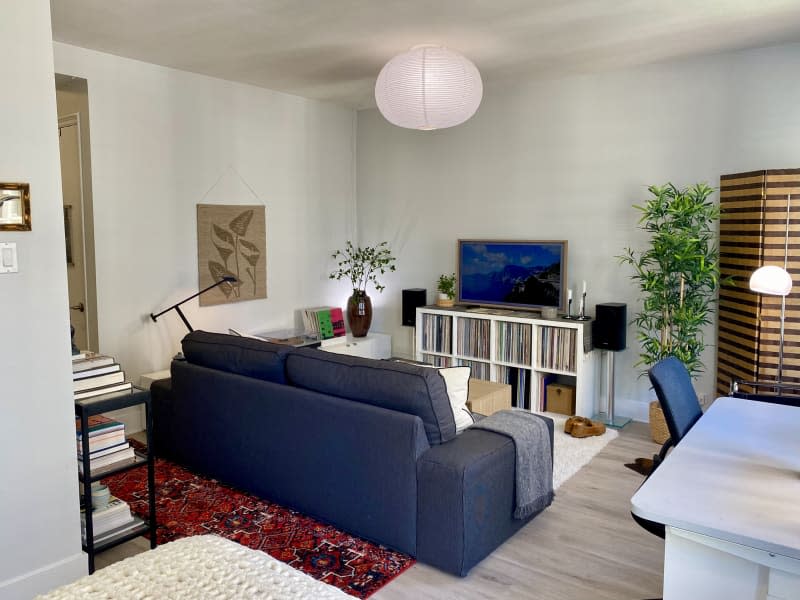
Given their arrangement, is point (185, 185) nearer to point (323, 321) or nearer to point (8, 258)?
point (323, 321)

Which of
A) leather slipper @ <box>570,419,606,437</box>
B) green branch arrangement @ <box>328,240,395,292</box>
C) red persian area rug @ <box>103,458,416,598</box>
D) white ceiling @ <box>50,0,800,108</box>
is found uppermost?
white ceiling @ <box>50,0,800,108</box>

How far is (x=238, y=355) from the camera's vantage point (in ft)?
11.3

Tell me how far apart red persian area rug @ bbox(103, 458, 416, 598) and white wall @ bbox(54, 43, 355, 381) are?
4.51 feet

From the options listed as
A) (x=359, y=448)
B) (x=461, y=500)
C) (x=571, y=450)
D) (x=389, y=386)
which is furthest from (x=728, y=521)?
(x=571, y=450)

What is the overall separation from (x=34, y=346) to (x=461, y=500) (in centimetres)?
175

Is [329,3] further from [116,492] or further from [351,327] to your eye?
[351,327]

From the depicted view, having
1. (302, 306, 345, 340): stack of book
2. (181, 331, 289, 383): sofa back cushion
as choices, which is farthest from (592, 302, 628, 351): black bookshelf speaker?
(181, 331, 289, 383): sofa back cushion

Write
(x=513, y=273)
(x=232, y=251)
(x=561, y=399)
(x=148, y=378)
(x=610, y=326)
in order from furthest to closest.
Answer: (x=513, y=273) → (x=232, y=251) → (x=561, y=399) → (x=610, y=326) → (x=148, y=378)

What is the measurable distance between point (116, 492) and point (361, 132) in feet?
13.6

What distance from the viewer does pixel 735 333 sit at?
4.24 m

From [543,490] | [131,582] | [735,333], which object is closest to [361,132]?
[735,333]

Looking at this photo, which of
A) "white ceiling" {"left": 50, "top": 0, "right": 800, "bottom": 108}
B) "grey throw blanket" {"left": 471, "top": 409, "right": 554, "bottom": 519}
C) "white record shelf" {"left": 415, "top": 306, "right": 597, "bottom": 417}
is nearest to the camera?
"grey throw blanket" {"left": 471, "top": 409, "right": 554, "bottom": 519}

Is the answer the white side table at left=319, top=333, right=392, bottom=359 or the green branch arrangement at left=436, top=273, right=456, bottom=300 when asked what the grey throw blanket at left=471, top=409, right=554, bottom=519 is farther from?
the white side table at left=319, top=333, right=392, bottom=359

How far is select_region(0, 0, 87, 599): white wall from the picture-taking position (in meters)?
2.32
